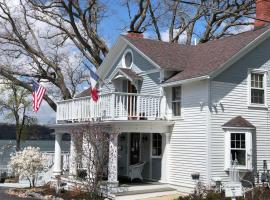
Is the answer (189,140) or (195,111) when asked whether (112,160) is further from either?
(195,111)

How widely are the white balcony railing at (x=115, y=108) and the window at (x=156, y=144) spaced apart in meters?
1.49

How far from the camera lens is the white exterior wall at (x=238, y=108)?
19578mm

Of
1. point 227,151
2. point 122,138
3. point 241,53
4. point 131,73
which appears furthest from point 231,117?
point 122,138

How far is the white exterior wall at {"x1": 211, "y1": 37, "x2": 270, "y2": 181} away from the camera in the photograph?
19578mm

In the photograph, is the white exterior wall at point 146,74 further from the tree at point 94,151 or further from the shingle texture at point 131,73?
the tree at point 94,151

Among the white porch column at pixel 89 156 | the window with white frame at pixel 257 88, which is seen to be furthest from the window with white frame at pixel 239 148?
the white porch column at pixel 89 156

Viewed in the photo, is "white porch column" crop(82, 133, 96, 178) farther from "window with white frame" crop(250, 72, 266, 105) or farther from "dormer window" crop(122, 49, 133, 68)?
"window with white frame" crop(250, 72, 266, 105)

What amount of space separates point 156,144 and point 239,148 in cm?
460

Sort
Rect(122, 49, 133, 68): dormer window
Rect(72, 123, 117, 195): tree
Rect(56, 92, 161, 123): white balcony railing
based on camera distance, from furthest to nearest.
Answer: Rect(122, 49, 133, 68): dormer window
Rect(56, 92, 161, 123): white balcony railing
Rect(72, 123, 117, 195): tree

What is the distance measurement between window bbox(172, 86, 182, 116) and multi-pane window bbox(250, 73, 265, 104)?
3.24 m

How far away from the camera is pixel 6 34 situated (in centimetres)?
3959

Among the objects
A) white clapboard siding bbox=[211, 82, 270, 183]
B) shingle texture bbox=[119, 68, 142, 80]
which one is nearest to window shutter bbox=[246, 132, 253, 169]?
white clapboard siding bbox=[211, 82, 270, 183]

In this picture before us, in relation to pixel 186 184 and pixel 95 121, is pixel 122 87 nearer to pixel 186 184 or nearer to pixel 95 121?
pixel 95 121

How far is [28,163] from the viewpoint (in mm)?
23531
